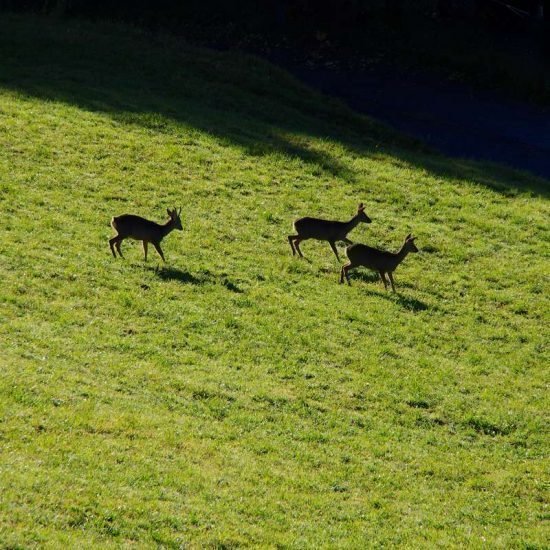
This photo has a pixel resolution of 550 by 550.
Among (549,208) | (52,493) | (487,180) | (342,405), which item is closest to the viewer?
(52,493)

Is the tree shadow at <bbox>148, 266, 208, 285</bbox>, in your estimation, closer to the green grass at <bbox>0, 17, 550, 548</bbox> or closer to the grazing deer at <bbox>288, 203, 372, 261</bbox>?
the green grass at <bbox>0, 17, 550, 548</bbox>

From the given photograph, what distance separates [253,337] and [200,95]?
1663 centimetres

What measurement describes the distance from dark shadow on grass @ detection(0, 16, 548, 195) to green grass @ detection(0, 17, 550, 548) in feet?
0.47

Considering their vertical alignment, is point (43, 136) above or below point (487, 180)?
below

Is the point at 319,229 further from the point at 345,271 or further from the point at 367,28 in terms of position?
the point at 367,28

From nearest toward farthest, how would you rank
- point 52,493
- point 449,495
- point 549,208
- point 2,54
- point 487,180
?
point 52,493 < point 449,495 < point 549,208 < point 487,180 < point 2,54

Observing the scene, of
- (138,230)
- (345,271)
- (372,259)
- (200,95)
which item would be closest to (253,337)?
(138,230)

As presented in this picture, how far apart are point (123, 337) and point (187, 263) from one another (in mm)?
3929

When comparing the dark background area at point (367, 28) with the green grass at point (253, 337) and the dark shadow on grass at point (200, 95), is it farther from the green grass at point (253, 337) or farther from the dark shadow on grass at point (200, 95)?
the green grass at point (253, 337)

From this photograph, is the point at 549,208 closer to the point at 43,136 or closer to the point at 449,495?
the point at 43,136

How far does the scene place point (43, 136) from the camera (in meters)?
26.6

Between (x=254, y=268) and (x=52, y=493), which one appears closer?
(x=52, y=493)

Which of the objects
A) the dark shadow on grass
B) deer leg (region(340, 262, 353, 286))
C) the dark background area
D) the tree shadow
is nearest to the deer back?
deer leg (region(340, 262, 353, 286))

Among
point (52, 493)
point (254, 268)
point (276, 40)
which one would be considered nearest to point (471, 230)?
point (254, 268)
